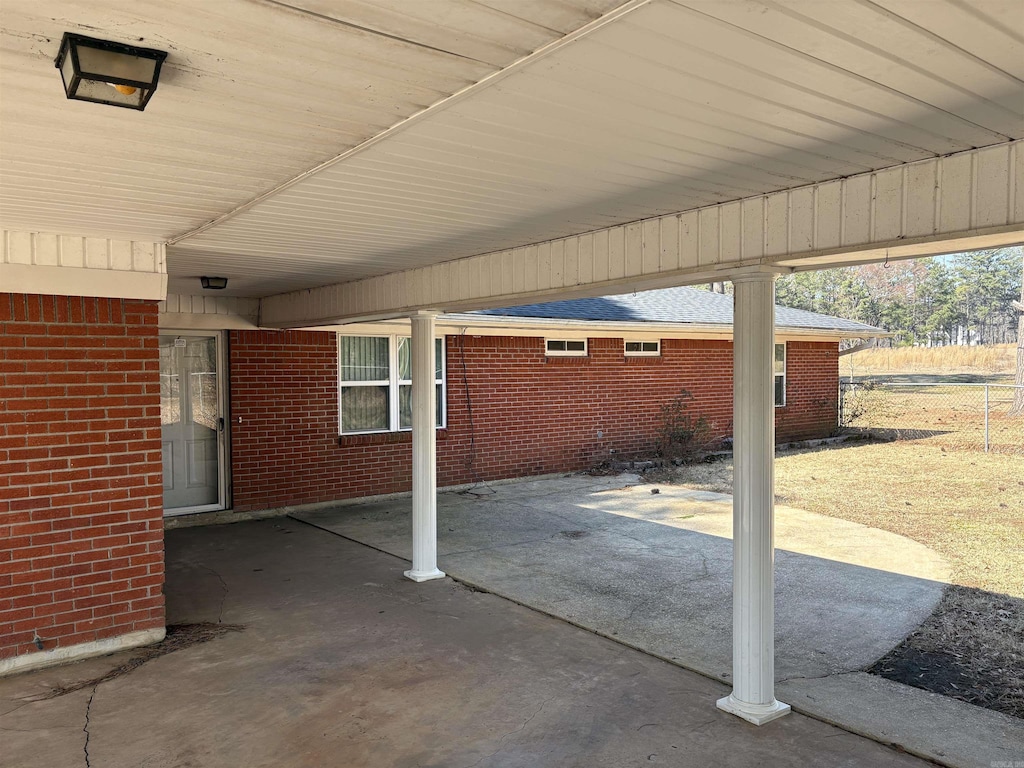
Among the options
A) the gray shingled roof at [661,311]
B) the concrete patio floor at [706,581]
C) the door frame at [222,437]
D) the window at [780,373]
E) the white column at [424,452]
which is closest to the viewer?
the concrete patio floor at [706,581]

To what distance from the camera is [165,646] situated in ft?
18.5

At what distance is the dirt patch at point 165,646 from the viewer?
4906 millimetres

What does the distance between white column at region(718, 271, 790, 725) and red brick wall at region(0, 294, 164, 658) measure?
4332mm

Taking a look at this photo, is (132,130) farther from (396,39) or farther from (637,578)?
(637,578)

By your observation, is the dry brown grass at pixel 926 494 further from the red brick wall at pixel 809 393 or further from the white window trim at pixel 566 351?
the white window trim at pixel 566 351

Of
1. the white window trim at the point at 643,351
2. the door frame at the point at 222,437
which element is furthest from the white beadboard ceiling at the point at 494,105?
the white window trim at the point at 643,351

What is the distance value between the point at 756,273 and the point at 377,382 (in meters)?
8.33

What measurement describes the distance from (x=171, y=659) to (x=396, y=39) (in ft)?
16.2

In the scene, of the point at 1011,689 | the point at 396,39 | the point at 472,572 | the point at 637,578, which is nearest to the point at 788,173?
the point at 396,39

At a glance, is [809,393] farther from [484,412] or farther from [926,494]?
[484,412]

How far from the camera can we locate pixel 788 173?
3.70 m

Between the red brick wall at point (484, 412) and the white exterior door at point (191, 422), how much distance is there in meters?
0.27

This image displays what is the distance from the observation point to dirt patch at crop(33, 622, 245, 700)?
491 centimetres

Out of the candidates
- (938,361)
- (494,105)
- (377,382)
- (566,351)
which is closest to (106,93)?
(494,105)
